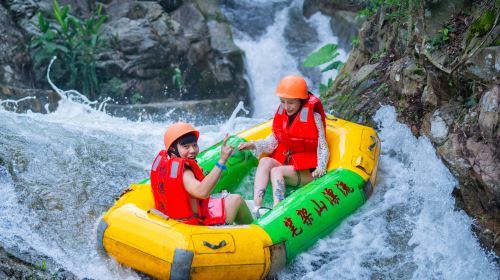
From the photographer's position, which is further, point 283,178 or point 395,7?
point 395,7

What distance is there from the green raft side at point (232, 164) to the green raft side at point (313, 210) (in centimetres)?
79

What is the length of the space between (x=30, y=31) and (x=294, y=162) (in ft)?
20.3

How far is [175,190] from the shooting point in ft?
13.2

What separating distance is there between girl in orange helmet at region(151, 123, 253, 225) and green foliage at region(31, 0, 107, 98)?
19.9 ft

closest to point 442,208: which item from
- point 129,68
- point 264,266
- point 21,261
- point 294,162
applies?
point 294,162

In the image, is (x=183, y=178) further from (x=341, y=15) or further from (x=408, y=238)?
(x=341, y=15)

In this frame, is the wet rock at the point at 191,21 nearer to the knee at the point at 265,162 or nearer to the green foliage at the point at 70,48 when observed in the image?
the green foliage at the point at 70,48

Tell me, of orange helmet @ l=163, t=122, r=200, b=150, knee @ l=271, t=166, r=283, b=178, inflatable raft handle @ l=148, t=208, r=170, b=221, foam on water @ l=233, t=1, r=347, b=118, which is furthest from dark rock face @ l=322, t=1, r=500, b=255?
foam on water @ l=233, t=1, r=347, b=118

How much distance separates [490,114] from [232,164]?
7.43 feet

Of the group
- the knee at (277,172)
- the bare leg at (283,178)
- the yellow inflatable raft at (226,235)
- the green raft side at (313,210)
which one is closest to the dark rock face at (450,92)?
the green raft side at (313,210)

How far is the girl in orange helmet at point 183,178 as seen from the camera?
3.90m

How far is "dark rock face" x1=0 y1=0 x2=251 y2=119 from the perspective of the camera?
9703mm

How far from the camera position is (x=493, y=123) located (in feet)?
13.8

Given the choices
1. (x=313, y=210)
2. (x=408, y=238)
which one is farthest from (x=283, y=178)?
(x=408, y=238)
